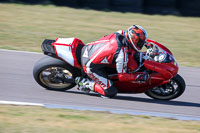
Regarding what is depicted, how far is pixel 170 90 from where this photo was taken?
6.65 m

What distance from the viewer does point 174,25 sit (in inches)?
569

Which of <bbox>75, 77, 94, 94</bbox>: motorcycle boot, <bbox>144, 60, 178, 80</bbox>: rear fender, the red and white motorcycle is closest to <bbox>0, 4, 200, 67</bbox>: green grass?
the red and white motorcycle

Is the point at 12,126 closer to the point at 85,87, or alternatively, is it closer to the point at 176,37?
the point at 85,87

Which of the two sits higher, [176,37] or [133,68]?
[176,37]

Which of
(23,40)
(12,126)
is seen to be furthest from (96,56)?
(23,40)

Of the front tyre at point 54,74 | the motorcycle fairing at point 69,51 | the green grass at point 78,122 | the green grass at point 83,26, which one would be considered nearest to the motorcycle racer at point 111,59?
the motorcycle fairing at point 69,51

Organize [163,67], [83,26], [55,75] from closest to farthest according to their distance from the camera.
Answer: [163,67] → [55,75] → [83,26]

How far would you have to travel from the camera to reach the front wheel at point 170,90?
6.46m

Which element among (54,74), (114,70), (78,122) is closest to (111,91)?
(114,70)

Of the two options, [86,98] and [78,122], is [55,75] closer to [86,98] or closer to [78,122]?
[86,98]

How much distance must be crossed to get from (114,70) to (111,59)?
1.18ft

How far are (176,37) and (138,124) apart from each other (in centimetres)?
804

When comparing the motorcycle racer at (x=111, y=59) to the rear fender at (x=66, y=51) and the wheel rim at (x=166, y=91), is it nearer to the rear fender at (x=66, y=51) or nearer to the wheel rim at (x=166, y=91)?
the rear fender at (x=66, y=51)

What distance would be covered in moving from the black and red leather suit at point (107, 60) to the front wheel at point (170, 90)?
665mm
